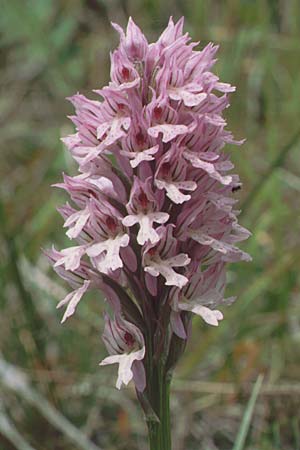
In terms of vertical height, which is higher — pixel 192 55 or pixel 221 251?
pixel 192 55

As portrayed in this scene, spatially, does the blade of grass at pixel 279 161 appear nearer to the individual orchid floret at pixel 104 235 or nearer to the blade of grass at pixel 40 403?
the blade of grass at pixel 40 403

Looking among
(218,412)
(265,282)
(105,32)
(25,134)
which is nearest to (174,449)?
(218,412)

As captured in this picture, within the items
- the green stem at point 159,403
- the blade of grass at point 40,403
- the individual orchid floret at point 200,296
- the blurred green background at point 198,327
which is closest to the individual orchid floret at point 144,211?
the individual orchid floret at point 200,296

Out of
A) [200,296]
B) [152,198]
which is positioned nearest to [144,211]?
[152,198]

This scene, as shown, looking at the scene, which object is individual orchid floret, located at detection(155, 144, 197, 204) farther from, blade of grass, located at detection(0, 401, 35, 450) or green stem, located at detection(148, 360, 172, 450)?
blade of grass, located at detection(0, 401, 35, 450)

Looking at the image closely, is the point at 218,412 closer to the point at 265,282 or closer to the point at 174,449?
the point at 174,449
